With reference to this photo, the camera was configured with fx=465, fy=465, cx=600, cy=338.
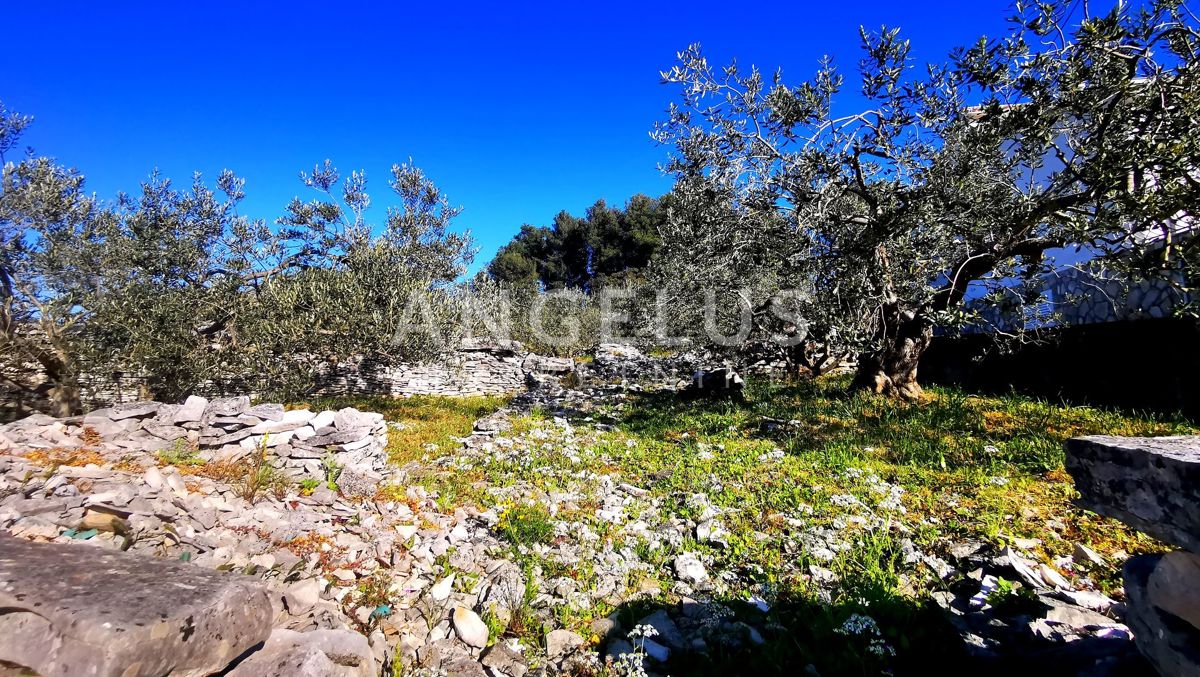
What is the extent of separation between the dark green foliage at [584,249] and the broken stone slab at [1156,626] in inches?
1696

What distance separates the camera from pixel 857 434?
367 inches

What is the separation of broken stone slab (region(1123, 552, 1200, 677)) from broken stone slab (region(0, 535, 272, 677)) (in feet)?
15.9

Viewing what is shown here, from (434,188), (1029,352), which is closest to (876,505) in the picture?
(1029,352)

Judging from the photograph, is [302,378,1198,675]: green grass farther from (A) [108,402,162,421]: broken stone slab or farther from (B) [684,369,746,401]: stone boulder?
(A) [108,402,162,421]: broken stone slab

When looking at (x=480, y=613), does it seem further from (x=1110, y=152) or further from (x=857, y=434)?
(x=1110, y=152)

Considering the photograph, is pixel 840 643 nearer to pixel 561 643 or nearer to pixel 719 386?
pixel 561 643

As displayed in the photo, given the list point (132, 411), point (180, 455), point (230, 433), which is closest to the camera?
point (180, 455)

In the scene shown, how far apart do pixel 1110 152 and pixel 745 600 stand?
26.8 feet

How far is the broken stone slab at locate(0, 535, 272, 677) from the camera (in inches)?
80.6

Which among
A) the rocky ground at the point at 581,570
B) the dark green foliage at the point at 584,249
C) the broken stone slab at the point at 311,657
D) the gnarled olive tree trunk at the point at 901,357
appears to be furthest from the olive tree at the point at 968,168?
the dark green foliage at the point at 584,249

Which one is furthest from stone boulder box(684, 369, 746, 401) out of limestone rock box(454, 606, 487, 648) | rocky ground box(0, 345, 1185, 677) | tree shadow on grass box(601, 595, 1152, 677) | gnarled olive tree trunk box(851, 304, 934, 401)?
limestone rock box(454, 606, 487, 648)

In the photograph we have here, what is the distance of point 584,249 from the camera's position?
54.2 m

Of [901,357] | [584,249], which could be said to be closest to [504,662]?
[901,357]

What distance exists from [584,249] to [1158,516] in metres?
53.3
